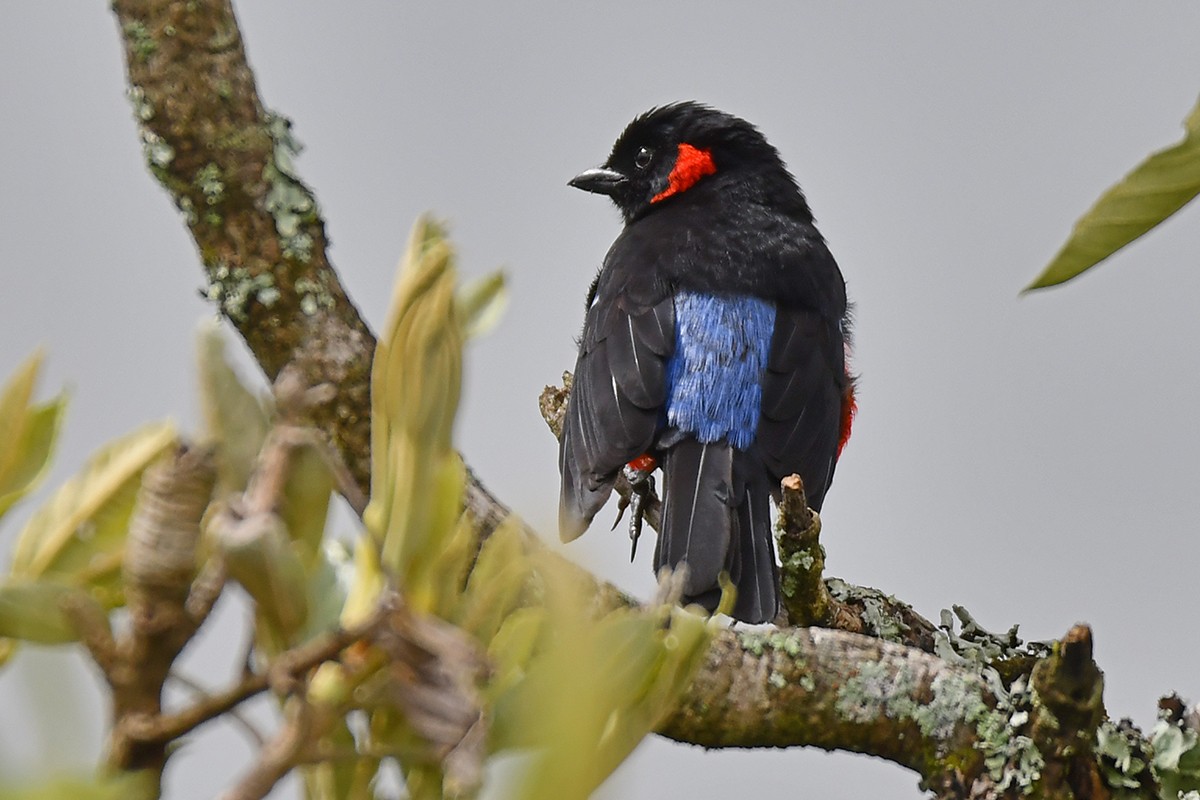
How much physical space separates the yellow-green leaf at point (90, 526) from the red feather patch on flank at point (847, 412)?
3.99 m

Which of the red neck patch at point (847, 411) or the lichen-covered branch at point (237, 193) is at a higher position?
the red neck patch at point (847, 411)

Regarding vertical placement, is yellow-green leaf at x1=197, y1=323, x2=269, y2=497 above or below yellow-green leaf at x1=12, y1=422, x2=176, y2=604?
above

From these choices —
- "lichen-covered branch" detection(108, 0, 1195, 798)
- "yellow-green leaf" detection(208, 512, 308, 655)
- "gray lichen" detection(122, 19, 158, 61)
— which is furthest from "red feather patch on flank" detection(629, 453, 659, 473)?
"yellow-green leaf" detection(208, 512, 308, 655)

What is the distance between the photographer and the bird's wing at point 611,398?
4027 millimetres

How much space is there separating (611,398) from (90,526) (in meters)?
3.48

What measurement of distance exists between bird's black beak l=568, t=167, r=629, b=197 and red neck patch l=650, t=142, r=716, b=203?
23 centimetres

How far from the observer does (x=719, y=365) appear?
167 inches

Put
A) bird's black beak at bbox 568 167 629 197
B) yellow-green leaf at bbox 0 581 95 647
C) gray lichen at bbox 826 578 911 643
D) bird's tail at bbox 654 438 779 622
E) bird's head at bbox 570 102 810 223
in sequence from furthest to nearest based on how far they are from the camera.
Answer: bird's black beak at bbox 568 167 629 197
bird's head at bbox 570 102 810 223
bird's tail at bbox 654 438 779 622
gray lichen at bbox 826 578 911 643
yellow-green leaf at bbox 0 581 95 647

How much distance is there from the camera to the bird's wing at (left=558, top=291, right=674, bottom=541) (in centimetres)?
403

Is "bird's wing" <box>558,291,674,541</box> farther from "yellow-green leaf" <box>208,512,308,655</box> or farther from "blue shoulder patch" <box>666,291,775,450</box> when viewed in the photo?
"yellow-green leaf" <box>208,512,308,655</box>

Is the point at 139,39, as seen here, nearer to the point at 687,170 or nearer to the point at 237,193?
the point at 237,193

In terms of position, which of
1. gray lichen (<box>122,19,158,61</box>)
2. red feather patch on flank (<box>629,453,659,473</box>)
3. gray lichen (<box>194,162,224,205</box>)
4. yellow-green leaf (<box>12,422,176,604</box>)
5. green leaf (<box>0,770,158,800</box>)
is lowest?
green leaf (<box>0,770,158,800</box>)

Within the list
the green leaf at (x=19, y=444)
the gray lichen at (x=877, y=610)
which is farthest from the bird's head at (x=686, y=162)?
the green leaf at (x=19, y=444)

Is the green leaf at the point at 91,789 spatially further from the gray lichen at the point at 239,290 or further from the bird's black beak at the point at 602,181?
the bird's black beak at the point at 602,181
